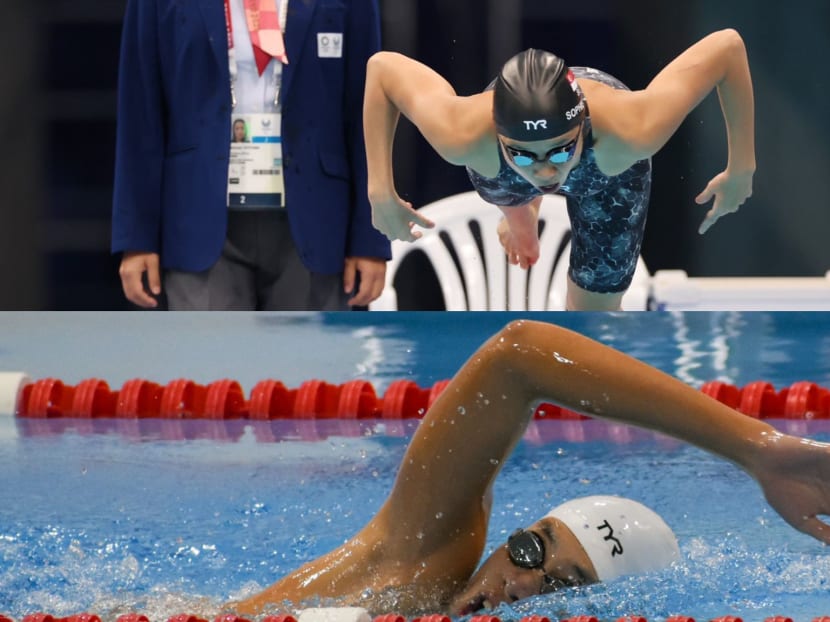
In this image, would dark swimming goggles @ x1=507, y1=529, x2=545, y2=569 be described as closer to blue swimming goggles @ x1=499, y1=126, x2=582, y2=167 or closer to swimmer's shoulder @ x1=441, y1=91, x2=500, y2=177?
blue swimming goggles @ x1=499, y1=126, x2=582, y2=167

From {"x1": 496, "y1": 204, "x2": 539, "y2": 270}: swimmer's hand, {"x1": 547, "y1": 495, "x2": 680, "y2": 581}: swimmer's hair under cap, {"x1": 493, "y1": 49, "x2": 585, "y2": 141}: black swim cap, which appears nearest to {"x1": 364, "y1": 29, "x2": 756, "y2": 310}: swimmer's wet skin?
{"x1": 493, "y1": 49, "x2": 585, "y2": 141}: black swim cap

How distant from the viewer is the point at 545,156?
2531 millimetres

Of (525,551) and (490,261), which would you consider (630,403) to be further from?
(490,261)

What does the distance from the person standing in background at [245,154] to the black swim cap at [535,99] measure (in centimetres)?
94

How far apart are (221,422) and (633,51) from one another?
223cm

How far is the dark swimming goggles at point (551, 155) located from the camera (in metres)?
2.53

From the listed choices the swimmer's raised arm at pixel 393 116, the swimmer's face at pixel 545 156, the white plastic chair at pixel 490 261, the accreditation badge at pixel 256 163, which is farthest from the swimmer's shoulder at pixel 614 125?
the white plastic chair at pixel 490 261

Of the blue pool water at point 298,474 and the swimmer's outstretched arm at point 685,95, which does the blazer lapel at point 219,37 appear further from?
the swimmer's outstretched arm at point 685,95

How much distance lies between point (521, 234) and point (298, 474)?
0.84 meters

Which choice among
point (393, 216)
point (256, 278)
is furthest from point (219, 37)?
point (393, 216)

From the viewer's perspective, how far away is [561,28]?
4.70 metres

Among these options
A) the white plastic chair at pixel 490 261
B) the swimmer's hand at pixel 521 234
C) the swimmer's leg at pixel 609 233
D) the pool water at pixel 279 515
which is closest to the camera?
the pool water at pixel 279 515

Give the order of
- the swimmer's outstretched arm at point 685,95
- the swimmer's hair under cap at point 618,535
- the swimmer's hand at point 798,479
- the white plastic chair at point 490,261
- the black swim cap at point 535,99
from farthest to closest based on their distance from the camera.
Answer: the white plastic chair at point 490,261
the swimmer's outstretched arm at point 685,95
the black swim cap at point 535,99
the swimmer's hair under cap at point 618,535
the swimmer's hand at point 798,479

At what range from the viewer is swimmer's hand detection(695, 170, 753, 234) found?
2842 millimetres
